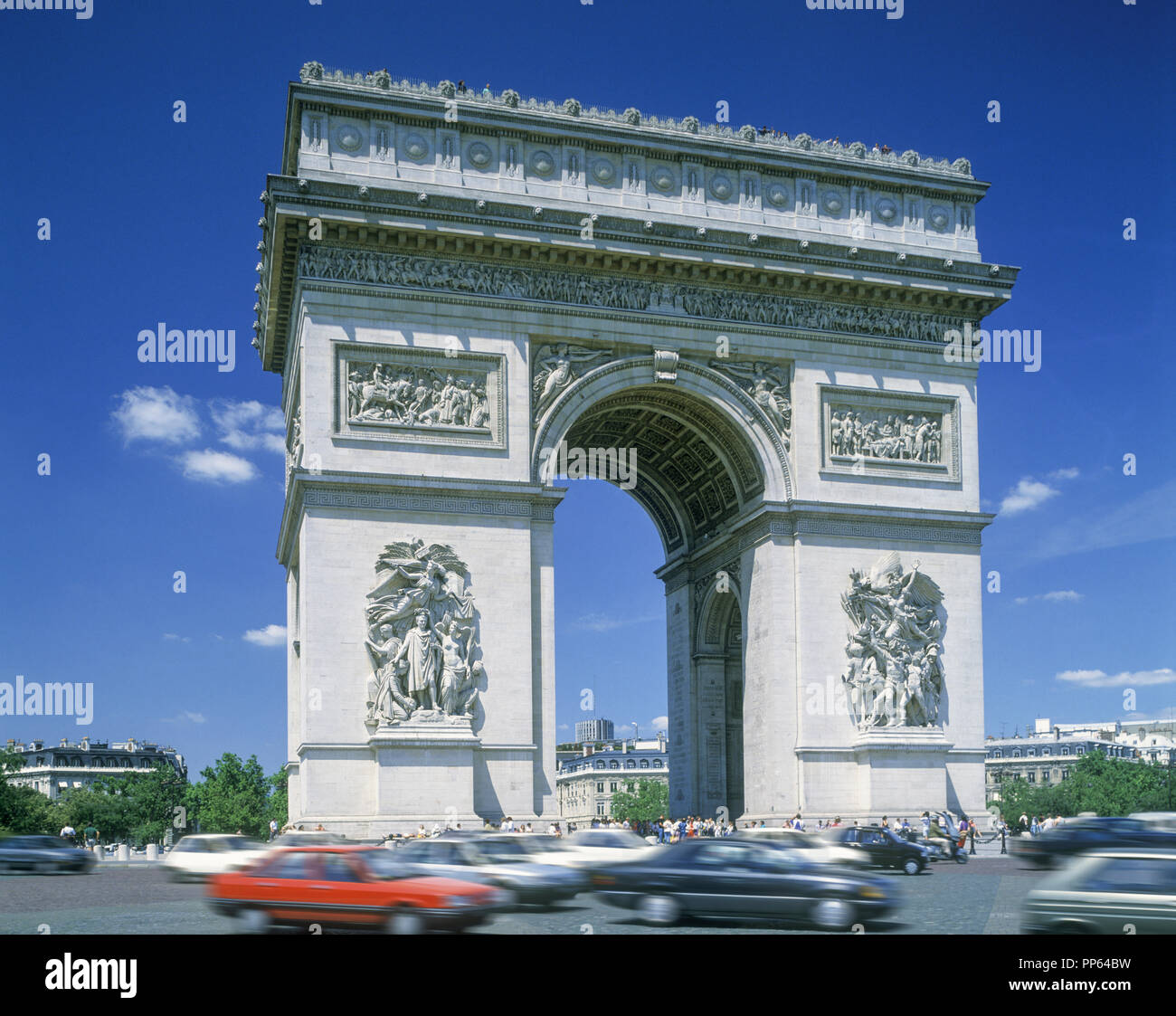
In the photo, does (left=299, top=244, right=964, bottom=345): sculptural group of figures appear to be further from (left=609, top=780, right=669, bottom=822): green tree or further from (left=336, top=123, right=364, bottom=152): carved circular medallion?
(left=609, top=780, right=669, bottom=822): green tree

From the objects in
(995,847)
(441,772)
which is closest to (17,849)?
(441,772)

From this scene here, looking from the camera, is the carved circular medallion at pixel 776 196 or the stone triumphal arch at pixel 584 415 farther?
the carved circular medallion at pixel 776 196

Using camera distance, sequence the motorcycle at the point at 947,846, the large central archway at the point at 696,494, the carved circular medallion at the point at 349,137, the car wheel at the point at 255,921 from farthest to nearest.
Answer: the large central archway at the point at 696,494 → the carved circular medallion at the point at 349,137 → the motorcycle at the point at 947,846 → the car wheel at the point at 255,921

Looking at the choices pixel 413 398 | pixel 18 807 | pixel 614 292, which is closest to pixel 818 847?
pixel 413 398

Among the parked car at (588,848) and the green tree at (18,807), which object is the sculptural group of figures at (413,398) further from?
the green tree at (18,807)

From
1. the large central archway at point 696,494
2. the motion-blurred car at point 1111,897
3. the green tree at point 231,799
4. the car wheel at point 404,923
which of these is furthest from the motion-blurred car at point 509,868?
the green tree at point 231,799
